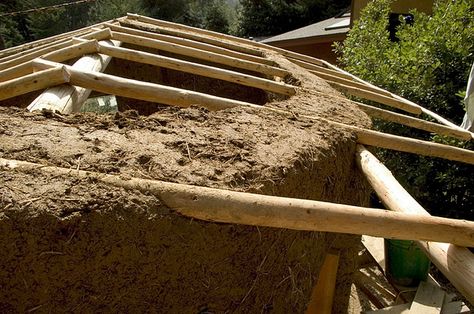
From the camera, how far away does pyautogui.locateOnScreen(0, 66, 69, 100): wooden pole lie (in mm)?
2883

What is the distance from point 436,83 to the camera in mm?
6430

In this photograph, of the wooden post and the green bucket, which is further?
the green bucket

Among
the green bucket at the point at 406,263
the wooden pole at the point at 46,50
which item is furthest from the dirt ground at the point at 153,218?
the green bucket at the point at 406,263

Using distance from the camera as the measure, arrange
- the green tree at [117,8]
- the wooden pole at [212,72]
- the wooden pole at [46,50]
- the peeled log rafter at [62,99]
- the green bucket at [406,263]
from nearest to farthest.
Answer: the peeled log rafter at [62,99]
the wooden pole at [212,72]
the wooden pole at [46,50]
the green bucket at [406,263]
the green tree at [117,8]

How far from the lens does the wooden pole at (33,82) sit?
9.46 feet

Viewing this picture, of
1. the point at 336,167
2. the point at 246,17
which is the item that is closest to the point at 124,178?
the point at 336,167

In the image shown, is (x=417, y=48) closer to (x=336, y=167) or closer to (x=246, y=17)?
(x=336, y=167)

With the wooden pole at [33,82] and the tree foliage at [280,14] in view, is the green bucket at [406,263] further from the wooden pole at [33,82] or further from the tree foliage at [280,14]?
the tree foliage at [280,14]

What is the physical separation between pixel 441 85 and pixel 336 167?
4.52m

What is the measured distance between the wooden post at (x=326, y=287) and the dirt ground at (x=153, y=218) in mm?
1001

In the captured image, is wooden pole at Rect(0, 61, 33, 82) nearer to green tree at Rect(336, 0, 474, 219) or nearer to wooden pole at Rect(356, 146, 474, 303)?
wooden pole at Rect(356, 146, 474, 303)

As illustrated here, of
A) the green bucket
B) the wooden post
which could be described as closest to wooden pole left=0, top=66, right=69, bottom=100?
the wooden post

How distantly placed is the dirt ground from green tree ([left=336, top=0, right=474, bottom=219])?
4.16 m

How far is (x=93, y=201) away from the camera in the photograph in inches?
62.7
